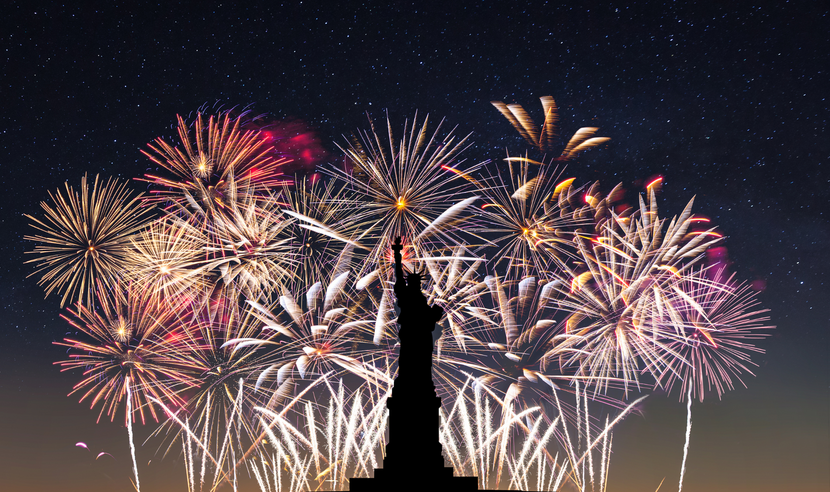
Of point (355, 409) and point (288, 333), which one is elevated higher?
point (288, 333)

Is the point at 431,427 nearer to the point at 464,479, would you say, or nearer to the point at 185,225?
the point at 464,479

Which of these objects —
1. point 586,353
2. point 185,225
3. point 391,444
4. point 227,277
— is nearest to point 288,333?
point 227,277

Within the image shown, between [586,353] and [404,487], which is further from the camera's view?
[586,353]

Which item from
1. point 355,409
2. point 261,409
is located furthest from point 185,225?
point 355,409

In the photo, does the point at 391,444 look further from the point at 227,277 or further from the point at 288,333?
the point at 227,277

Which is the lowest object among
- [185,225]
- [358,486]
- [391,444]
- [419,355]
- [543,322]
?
[358,486]

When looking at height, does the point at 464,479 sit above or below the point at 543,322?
below
